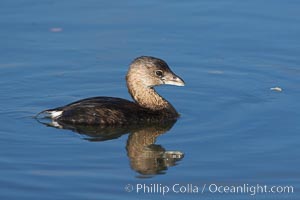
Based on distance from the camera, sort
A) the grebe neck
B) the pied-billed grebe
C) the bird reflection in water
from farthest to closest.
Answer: the grebe neck → the pied-billed grebe → the bird reflection in water

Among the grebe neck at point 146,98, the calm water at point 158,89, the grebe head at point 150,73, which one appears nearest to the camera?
the calm water at point 158,89

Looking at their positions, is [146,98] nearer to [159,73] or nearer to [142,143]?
[159,73]

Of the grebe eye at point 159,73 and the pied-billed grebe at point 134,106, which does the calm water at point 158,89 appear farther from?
the grebe eye at point 159,73

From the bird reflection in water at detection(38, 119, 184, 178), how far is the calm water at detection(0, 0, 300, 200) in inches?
1.3

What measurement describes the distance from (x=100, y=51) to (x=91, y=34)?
2.18 ft

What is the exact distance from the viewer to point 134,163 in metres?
11.5

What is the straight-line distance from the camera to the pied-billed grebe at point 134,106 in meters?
12.8

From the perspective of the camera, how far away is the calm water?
1095cm

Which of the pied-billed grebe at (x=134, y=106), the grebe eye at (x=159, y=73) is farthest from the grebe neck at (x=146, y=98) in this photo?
the grebe eye at (x=159, y=73)

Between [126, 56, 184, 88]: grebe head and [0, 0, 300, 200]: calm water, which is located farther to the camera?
[126, 56, 184, 88]: grebe head

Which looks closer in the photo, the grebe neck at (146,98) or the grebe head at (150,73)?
the grebe head at (150,73)

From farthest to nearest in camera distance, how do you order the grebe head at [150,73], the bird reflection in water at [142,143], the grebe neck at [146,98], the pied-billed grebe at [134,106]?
the grebe neck at [146,98] < the grebe head at [150,73] < the pied-billed grebe at [134,106] < the bird reflection in water at [142,143]

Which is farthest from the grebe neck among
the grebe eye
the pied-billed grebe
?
the grebe eye

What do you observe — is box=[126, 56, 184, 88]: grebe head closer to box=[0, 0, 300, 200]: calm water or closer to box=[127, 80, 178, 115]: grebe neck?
box=[127, 80, 178, 115]: grebe neck
